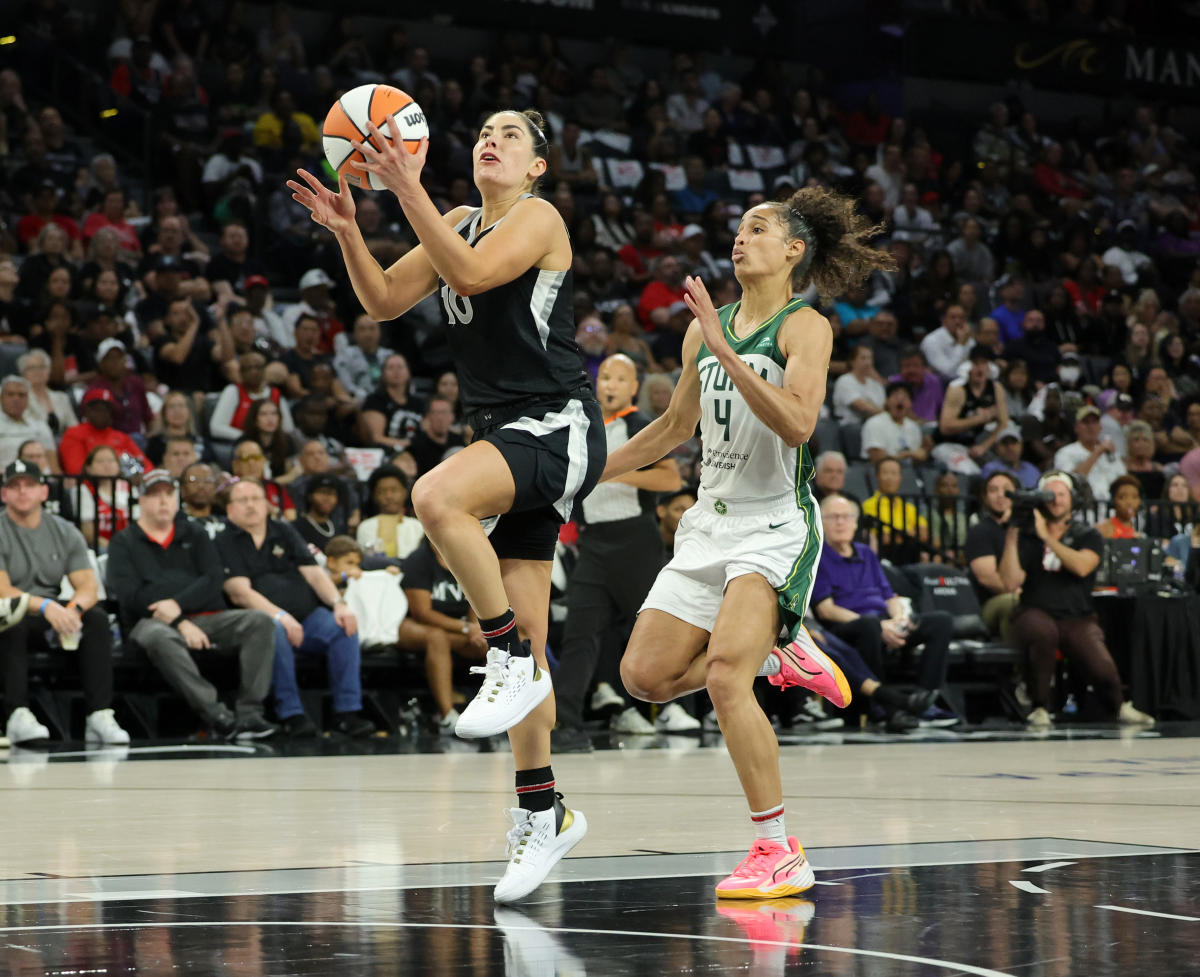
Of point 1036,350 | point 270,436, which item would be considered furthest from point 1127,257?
point 270,436

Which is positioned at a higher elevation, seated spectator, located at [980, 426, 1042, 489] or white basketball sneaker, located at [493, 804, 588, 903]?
seated spectator, located at [980, 426, 1042, 489]

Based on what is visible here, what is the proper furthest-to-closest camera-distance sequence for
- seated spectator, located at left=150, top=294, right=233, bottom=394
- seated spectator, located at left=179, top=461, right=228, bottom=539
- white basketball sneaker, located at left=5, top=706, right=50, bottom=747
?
seated spectator, located at left=150, top=294, right=233, bottom=394, seated spectator, located at left=179, top=461, right=228, bottom=539, white basketball sneaker, located at left=5, top=706, right=50, bottom=747

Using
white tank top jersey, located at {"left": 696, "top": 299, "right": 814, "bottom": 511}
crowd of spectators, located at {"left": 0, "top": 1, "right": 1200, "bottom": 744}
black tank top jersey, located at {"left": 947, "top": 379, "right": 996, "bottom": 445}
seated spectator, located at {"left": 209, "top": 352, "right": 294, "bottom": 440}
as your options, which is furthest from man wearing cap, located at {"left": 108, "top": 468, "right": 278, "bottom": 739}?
black tank top jersey, located at {"left": 947, "top": 379, "right": 996, "bottom": 445}

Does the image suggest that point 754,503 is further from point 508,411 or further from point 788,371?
point 508,411

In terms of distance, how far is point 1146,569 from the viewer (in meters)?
12.3

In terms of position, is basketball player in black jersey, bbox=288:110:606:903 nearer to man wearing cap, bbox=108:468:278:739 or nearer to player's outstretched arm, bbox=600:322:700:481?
player's outstretched arm, bbox=600:322:700:481

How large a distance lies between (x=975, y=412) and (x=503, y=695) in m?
11.3

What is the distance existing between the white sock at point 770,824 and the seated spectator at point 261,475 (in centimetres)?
646

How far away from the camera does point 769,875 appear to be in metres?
4.46

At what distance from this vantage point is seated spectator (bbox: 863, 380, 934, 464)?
14281 millimetres

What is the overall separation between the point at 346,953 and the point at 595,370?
1004 centimetres

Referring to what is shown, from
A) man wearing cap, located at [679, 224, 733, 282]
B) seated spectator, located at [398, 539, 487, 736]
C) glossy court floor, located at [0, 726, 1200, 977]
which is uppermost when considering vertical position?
man wearing cap, located at [679, 224, 733, 282]

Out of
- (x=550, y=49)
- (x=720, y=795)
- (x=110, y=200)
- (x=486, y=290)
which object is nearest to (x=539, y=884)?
(x=486, y=290)

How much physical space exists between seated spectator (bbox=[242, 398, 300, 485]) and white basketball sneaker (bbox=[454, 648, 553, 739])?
7.30 metres
